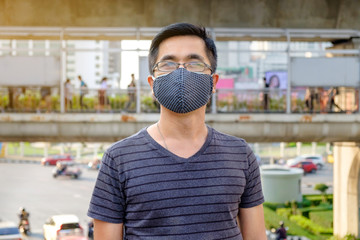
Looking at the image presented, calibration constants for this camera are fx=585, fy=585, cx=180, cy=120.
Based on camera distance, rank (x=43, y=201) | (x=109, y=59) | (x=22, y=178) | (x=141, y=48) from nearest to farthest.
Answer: (x=141, y=48) → (x=43, y=201) → (x=22, y=178) → (x=109, y=59)

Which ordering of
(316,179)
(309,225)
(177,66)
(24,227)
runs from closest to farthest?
(177,66) < (309,225) < (24,227) < (316,179)

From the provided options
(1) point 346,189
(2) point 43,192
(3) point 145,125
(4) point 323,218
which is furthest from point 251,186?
(2) point 43,192

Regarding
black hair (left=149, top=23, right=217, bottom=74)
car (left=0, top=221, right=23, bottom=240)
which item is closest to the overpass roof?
car (left=0, top=221, right=23, bottom=240)

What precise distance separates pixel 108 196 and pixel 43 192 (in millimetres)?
41405

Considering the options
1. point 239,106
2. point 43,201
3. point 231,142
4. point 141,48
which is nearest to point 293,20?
point 239,106

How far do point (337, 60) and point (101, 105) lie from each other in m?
6.59

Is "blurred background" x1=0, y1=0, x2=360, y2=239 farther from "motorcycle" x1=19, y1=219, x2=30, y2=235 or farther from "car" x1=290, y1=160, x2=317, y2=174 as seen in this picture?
"car" x1=290, y1=160, x2=317, y2=174

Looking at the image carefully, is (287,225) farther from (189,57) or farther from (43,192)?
(43,192)

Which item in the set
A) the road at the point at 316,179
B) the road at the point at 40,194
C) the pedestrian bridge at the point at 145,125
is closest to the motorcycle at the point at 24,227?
the road at the point at 40,194

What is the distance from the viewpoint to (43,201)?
1523 inches

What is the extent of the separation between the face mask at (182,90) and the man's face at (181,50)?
72 millimetres

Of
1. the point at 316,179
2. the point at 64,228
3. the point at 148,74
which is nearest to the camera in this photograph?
the point at 148,74

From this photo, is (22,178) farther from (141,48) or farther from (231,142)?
(231,142)

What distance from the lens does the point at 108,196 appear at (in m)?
2.56
